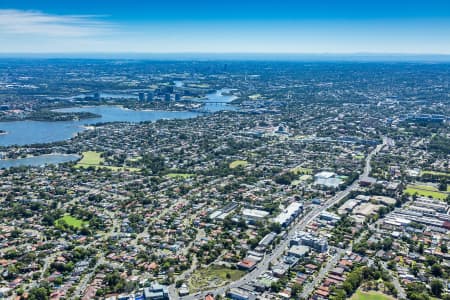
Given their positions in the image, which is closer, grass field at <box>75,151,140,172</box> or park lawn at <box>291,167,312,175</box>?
park lawn at <box>291,167,312,175</box>

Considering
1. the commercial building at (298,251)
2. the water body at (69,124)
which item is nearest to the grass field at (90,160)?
the water body at (69,124)

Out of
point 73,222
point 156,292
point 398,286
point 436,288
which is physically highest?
point 156,292

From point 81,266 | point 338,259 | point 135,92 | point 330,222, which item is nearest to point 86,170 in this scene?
point 81,266

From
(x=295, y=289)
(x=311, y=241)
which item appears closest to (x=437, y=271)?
(x=311, y=241)

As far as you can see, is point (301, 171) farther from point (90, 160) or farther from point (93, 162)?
point (90, 160)

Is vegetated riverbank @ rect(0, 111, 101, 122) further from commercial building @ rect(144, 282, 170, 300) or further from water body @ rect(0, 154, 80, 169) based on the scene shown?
commercial building @ rect(144, 282, 170, 300)

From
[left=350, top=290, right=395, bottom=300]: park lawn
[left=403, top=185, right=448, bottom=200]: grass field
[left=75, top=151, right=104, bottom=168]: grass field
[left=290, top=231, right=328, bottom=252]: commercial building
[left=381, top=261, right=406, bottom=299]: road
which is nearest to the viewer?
[left=350, top=290, right=395, bottom=300]: park lawn

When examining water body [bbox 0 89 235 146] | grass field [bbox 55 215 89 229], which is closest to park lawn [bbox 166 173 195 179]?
grass field [bbox 55 215 89 229]
